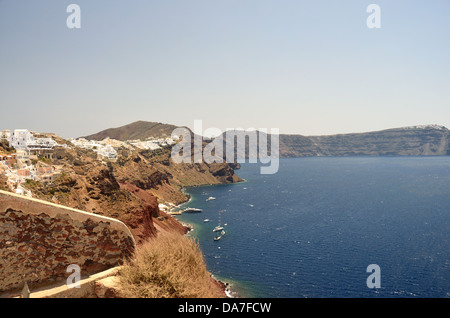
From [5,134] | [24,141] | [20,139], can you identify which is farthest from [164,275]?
[5,134]

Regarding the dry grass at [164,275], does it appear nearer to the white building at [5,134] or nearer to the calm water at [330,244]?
the calm water at [330,244]

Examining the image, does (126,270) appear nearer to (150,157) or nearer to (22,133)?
(22,133)

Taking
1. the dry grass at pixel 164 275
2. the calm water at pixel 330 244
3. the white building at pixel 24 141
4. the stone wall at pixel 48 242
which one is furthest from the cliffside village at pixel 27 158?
the calm water at pixel 330 244

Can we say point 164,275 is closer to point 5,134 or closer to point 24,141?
point 24,141

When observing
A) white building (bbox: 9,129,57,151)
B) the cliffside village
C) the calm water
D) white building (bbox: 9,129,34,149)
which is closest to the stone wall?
the cliffside village

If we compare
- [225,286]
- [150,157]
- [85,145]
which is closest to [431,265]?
[225,286]
